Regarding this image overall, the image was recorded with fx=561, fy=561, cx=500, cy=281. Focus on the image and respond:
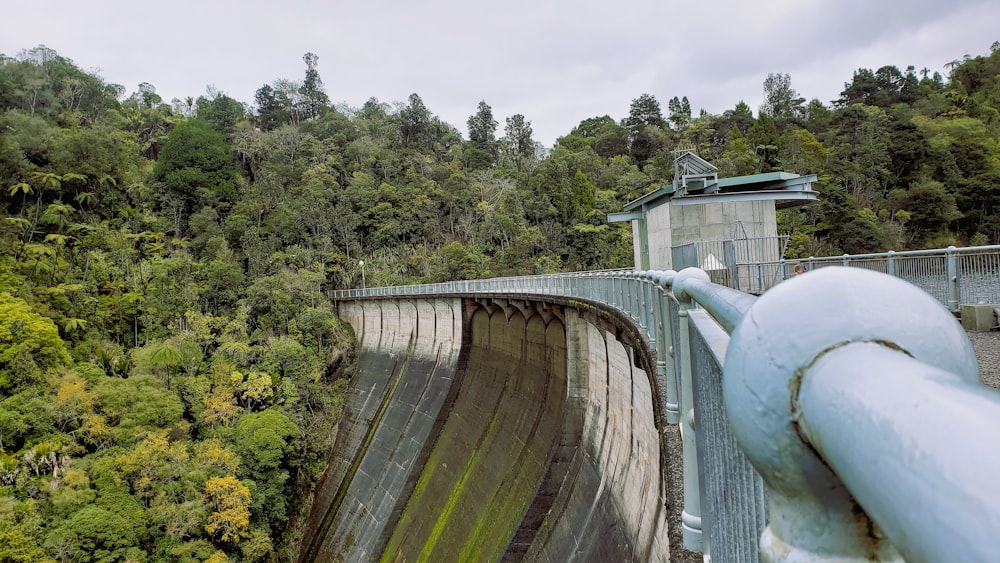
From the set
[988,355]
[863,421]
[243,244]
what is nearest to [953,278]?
[988,355]

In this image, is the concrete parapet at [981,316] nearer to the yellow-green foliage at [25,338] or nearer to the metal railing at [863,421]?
the metal railing at [863,421]

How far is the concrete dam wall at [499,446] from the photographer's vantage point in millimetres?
8789

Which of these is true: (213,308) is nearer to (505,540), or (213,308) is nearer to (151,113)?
(505,540)

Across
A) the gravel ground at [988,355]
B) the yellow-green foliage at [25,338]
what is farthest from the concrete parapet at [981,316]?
the yellow-green foliage at [25,338]

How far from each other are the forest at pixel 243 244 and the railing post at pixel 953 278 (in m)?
16.9

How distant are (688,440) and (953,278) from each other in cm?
497

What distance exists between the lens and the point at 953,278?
18.3ft

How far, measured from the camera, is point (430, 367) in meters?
22.3

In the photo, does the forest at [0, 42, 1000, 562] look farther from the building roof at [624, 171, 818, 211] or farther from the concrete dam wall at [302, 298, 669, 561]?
the building roof at [624, 171, 818, 211]

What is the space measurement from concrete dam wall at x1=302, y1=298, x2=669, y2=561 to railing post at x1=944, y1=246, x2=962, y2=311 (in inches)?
121

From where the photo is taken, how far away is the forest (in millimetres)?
15984

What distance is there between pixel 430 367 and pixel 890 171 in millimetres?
25265

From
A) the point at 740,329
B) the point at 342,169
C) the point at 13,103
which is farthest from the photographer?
the point at 342,169

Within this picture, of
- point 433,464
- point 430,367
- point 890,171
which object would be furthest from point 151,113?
point 890,171
